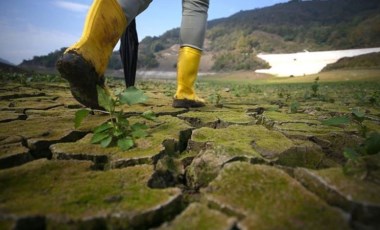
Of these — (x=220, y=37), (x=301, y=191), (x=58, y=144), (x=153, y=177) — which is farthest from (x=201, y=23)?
(x=220, y=37)

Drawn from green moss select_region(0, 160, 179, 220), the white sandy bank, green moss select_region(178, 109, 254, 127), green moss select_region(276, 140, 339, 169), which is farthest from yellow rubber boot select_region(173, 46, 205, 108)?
the white sandy bank

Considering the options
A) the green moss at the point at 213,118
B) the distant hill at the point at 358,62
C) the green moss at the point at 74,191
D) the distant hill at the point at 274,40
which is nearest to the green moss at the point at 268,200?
the green moss at the point at 74,191

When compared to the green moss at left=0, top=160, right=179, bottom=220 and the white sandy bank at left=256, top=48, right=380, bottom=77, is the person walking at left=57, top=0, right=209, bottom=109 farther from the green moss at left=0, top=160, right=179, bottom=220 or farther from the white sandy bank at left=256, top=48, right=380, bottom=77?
the white sandy bank at left=256, top=48, right=380, bottom=77

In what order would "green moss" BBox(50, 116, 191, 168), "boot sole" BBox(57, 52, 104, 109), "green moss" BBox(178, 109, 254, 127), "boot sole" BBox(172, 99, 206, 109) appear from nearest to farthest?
"green moss" BBox(50, 116, 191, 168) → "boot sole" BBox(57, 52, 104, 109) → "green moss" BBox(178, 109, 254, 127) → "boot sole" BBox(172, 99, 206, 109)

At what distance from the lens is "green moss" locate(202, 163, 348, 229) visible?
75 centimetres

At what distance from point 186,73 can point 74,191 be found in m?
1.51

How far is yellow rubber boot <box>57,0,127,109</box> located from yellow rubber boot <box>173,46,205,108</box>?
55cm

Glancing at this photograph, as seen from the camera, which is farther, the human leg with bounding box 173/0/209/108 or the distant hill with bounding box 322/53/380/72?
the distant hill with bounding box 322/53/380/72

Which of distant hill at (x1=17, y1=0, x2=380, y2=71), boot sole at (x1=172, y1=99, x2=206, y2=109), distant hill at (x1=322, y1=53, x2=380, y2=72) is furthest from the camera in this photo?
distant hill at (x1=17, y1=0, x2=380, y2=71)

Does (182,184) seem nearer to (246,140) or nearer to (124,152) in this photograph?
(124,152)

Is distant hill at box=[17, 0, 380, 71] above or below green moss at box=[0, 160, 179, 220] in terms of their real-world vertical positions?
above

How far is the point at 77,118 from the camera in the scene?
53.1 inches

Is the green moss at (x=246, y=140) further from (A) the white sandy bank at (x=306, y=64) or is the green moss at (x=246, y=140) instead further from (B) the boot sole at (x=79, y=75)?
(A) the white sandy bank at (x=306, y=64)

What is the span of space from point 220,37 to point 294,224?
5436cm
